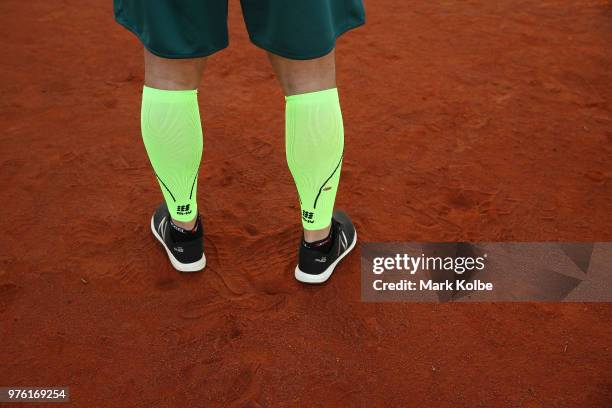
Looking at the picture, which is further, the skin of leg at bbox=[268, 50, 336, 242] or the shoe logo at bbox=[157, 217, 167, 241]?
the shoe logo at bbox=[157, 217, 167, 241]

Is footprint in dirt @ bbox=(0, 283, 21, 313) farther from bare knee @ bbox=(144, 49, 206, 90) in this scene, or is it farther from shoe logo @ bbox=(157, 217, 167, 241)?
bare knee @ bbox=(144, 49, 206, 90)

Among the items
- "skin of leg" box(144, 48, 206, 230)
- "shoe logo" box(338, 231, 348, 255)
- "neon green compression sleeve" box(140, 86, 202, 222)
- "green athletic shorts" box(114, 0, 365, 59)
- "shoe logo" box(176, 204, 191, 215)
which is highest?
"green athletic shorts" box(114, 0, 365, 59)

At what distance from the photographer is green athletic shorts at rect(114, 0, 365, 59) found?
1.34 metres

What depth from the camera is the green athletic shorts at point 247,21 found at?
134cm

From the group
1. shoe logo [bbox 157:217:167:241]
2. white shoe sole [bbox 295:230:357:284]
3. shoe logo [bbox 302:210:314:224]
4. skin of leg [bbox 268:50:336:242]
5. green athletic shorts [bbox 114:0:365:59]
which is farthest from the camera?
shoe logo [bbox 157:217:167:241]

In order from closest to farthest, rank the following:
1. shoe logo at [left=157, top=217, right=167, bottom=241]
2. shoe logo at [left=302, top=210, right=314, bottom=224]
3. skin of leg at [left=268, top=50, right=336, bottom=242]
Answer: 1. skin of leg at [left=268, top=50, right=336, bottom=242]
2. shoe logo at [left=302, top=210, right=314, bottom=224]
3. shoe logo at [left=157, top=217, right=167, bottom=241]

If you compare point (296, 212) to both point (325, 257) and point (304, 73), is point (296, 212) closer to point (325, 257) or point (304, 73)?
point (325, 257)

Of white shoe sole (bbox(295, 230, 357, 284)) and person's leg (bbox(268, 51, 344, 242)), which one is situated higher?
person's leg (bbox(268, 51, 344, 242))

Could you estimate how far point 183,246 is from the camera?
186 cm

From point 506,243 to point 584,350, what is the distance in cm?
46

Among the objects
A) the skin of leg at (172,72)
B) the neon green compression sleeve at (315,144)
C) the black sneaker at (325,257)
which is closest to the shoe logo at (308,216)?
the neon green compression sleeve at (315,144)

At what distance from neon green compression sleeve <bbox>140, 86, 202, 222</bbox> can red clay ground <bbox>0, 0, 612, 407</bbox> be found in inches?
14.0

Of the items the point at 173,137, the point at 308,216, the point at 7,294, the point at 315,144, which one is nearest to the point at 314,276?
the point at 308,216

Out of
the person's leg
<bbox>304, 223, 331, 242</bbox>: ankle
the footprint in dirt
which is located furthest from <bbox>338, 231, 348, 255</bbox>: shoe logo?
the footprint in dirt
